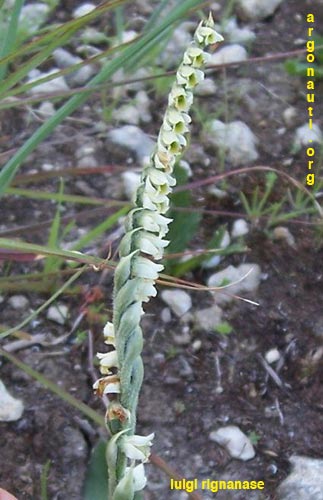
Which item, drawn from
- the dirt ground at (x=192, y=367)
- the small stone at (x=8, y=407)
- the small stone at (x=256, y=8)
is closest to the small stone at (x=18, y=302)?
the dirt ground at (x=192, y=367)

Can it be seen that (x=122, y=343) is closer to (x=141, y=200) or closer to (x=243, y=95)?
(x=141, y=200)

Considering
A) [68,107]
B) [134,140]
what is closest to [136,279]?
[68,107]

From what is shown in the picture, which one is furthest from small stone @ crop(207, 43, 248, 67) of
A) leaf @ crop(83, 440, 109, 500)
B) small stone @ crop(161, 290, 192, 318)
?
leaf @ crop(83, 440, 109, 500)

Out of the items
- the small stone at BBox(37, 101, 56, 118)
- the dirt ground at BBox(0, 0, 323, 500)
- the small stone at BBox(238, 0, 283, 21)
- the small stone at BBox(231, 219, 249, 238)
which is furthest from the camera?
the small stone at BBox(238, 0, 283, 21)

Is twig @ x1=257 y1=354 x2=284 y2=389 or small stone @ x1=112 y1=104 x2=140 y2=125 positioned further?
small stone @ x1=112 y1=104 x2=140 y2=125

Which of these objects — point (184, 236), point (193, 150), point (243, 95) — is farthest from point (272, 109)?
point (184, 236)

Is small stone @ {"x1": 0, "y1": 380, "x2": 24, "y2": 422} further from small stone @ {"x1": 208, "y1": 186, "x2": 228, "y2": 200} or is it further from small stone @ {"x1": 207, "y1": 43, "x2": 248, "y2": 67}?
small stone @ {"x1": 207, "y1": 43, "x2": 248, "y2": 67}

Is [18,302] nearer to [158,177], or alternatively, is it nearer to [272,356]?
[272,356]
